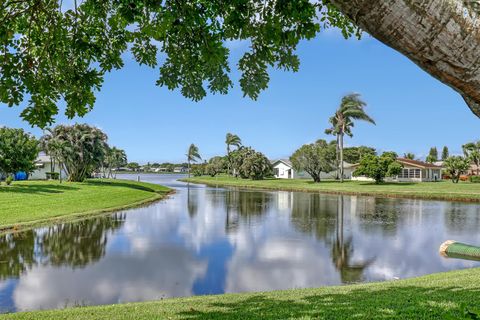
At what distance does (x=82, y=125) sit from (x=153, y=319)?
1912 inches

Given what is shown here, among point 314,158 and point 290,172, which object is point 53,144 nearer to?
point 314,158

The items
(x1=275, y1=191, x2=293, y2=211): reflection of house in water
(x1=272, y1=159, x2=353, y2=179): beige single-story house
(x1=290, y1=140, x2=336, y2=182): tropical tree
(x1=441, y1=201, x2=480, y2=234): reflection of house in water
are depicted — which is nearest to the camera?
(x1=441, y1=201, x2=480, y2=234): reflection of house in water

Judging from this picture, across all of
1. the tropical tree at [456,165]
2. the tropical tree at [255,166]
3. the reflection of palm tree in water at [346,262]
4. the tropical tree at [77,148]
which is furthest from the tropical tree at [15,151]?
the tropical tree at [456,165]

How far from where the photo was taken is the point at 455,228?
67.1 feet

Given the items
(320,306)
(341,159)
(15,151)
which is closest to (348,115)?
(341,159)

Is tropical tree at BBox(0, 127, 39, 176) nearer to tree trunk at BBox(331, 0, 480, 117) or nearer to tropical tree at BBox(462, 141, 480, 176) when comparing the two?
tree trunk at BBox(331, 0, 480, 117)

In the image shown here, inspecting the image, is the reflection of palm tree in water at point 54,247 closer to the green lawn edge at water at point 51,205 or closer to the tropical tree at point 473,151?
the green lawn edge at water at point 51,205

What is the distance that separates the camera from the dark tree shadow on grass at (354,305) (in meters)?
5.73

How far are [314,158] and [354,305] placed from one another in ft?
212

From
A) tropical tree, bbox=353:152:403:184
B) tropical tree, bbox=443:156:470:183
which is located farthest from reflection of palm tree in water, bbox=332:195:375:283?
tropical tree, bbox=443:156:470:183

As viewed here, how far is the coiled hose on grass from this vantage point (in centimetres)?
1384

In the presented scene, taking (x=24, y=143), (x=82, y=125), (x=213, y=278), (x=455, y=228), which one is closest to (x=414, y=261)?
(x=213, y=278)

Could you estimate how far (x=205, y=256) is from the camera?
14250mm

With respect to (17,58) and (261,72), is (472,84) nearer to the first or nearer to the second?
(261,72)
